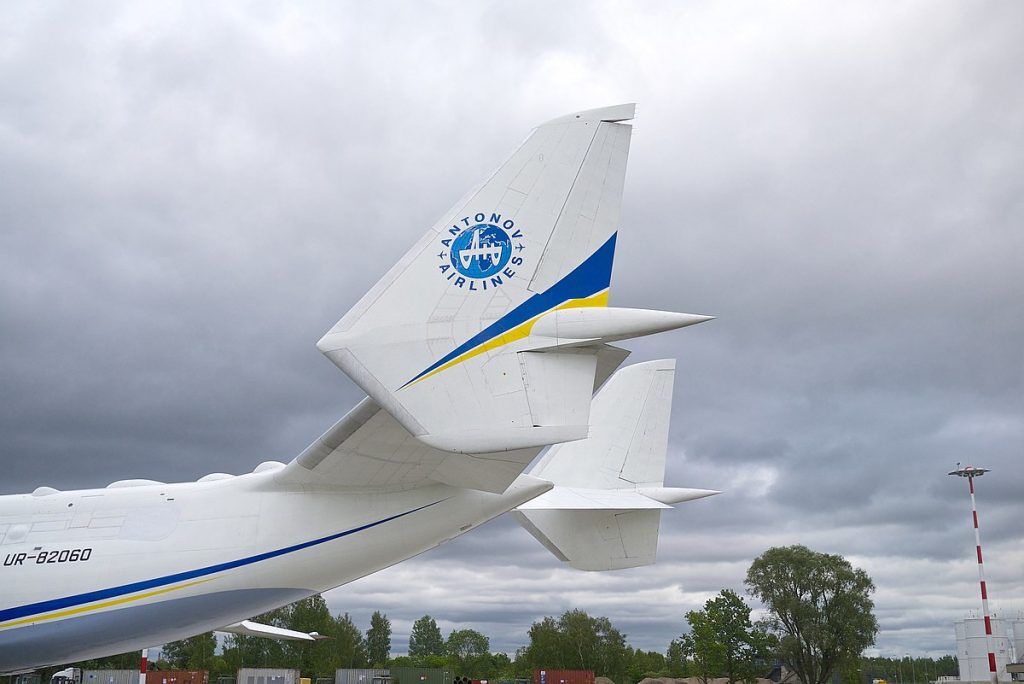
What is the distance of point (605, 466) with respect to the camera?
13.8m

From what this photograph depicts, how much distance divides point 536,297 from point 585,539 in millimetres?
6078

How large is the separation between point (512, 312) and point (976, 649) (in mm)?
51428

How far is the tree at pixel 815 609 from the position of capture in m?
47.9

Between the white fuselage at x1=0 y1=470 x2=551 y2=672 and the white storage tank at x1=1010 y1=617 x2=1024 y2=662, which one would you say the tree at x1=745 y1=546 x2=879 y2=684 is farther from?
the white fuselage at x1=0 y1=470 x2=551 y2=672

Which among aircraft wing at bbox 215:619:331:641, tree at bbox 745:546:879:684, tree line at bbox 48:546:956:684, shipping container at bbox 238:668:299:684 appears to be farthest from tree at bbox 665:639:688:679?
aircraft wing at bbox 215:619:331:641

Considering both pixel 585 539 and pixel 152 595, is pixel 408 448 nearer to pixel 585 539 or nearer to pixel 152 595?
pixel 152 595

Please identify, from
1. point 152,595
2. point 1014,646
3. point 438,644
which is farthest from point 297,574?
point 438,644

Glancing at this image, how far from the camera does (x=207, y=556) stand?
9055 millimetres

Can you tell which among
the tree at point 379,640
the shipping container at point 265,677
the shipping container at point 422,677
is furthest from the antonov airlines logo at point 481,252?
the tree at point 379,640

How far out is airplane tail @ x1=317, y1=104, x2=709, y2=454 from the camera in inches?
270

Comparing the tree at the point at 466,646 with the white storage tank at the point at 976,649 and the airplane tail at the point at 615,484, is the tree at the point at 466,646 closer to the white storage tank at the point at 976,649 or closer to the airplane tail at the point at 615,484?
the white storage tank at the point at 976,649

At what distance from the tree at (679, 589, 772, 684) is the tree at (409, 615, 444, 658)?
54.5m

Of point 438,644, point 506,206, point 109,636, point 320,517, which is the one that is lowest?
point 438,644

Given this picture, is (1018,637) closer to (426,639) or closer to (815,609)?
(815,609)
